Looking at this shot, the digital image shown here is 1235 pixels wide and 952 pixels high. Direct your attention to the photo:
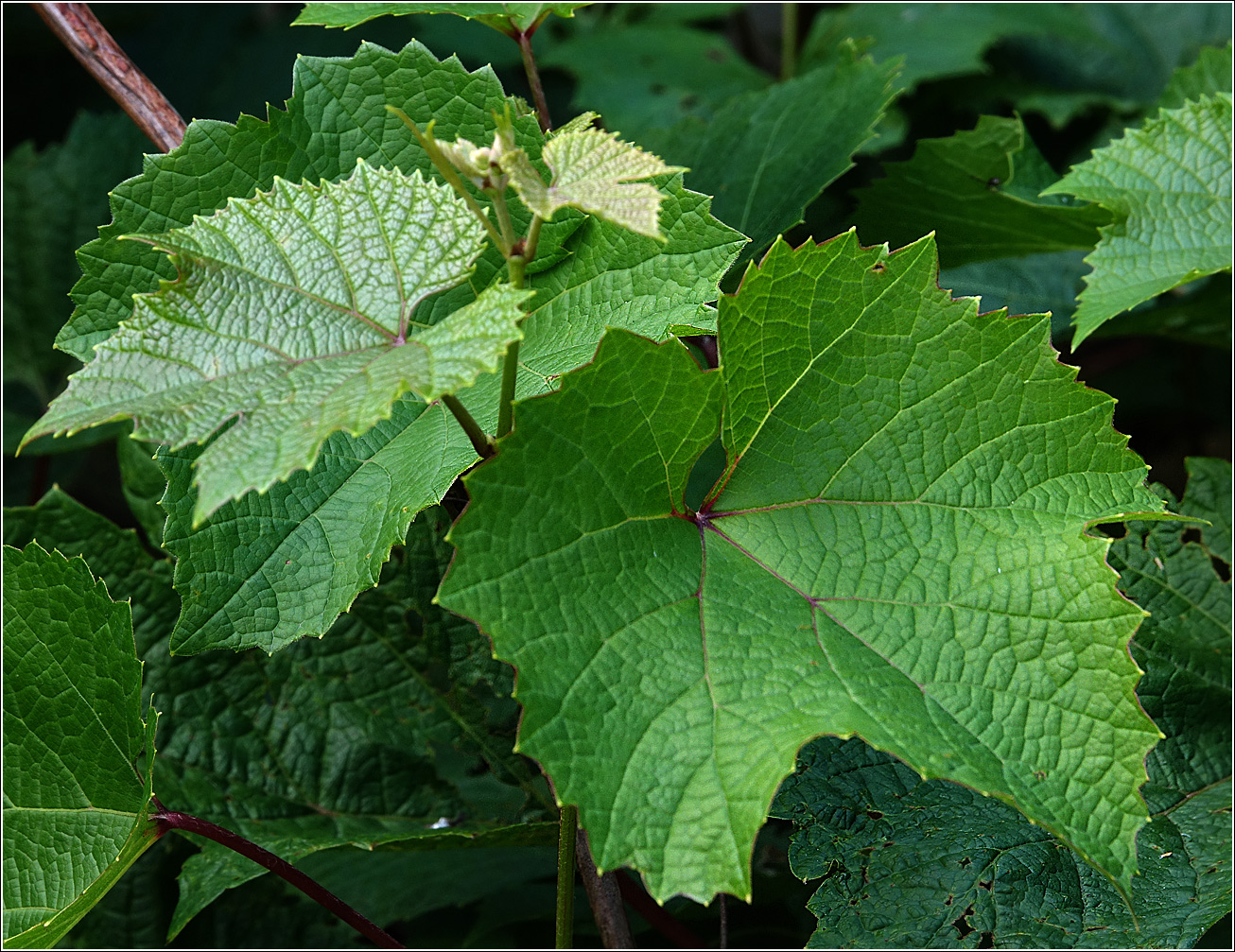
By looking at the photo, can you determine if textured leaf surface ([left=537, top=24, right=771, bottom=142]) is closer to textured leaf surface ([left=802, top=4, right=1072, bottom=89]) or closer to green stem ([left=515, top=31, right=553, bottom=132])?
textured leaf surface ([left=802, top=4, right=1072, bottom=89])

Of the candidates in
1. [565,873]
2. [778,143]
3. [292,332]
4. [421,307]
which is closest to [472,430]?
[292,332]

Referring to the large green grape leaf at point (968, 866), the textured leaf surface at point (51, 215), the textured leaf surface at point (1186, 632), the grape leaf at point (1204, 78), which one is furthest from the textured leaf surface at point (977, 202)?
the textured leaf surface at point (51, 215)

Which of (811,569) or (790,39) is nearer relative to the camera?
(811,569)

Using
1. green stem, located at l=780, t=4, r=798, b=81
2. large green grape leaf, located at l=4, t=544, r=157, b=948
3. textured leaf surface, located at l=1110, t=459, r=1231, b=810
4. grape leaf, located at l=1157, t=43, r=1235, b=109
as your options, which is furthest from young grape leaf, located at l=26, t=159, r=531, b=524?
green stem, located at l=780, t=4, r=798, b=81

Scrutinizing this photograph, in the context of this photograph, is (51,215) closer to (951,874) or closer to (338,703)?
(338,703)

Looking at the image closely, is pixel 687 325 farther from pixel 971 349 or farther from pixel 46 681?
pixel 46 681
